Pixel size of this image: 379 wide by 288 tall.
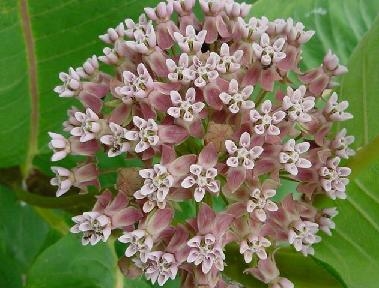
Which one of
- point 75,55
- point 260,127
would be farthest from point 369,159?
point 75,55

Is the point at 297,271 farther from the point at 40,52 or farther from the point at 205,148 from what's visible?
the point at 40,52

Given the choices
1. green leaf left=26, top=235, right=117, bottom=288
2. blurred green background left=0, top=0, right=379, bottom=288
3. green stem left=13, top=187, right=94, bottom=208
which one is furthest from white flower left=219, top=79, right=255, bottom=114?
green leaf left=26, top=235, right=117, bottom=288

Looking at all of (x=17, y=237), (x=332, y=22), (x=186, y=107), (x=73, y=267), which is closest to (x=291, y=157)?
(x=186, y=107)

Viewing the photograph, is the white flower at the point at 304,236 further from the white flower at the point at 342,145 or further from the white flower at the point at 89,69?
the white flower at the point at 89,69

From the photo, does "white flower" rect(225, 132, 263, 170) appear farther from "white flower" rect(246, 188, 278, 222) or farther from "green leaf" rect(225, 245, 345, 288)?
"green leaf" rect(225, 245, 345, 288)

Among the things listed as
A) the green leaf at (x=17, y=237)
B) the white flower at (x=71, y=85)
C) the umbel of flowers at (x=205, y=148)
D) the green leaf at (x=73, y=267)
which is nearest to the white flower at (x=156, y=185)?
the umbel of flowers at (x=205, y=148)

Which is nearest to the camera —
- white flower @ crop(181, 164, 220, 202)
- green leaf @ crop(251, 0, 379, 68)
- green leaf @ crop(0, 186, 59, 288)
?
white flower @ crop(181, 164, 220, 202)
